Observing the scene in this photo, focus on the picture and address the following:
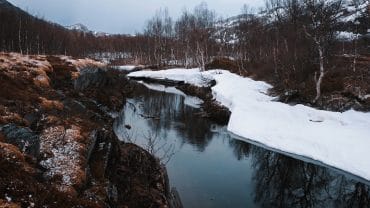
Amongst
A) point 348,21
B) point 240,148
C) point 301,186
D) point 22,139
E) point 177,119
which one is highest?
point 348,21

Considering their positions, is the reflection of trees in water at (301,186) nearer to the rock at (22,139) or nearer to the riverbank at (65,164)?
the riverbank at (65,164)

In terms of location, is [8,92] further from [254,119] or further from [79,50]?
[79,50]

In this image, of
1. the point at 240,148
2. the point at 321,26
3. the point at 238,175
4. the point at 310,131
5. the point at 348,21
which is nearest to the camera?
the point at 238,175

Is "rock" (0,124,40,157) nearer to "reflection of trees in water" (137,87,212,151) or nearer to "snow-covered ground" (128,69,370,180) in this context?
"reflection of trees in water" (137,87,212,151)

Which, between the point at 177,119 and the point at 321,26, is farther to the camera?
the point at 177,119

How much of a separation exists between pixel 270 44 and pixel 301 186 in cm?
4754

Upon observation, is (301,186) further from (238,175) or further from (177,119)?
(177,119)

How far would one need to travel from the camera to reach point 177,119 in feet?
105

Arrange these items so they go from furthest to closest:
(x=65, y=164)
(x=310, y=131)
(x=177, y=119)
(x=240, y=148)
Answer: (x=177, y=119) → (x=240, y=148) → (x=310, y=131) → (x=65, y=164)

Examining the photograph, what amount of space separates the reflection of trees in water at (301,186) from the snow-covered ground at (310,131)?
2.57 ft

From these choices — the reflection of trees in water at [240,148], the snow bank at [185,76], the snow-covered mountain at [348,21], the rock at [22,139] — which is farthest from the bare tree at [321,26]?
the rock at [22,139]

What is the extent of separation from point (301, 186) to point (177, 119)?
54.3 ft

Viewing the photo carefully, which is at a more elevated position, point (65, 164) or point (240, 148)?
point (65, 164)

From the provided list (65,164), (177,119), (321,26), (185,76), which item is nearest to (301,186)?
(65,164)
